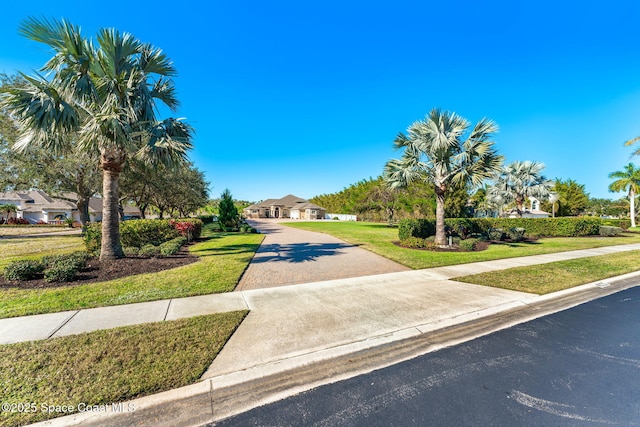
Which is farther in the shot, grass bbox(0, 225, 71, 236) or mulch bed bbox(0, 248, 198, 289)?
grass bbox(0, 225, 71, 236)

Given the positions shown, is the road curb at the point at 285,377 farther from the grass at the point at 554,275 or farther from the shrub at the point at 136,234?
the shrub at the point at 136,234

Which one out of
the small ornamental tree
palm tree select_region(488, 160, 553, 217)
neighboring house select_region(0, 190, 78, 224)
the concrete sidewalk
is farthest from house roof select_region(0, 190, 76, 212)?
palm tree select_region(488, 160, 553, 217)

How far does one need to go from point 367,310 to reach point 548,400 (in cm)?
266

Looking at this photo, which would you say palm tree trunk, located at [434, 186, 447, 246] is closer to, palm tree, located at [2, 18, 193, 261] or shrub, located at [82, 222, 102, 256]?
palm tree, located at [2, 18, 193, 261]

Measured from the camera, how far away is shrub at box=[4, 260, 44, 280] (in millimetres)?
6285

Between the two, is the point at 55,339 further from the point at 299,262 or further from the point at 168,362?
the point at 299,262

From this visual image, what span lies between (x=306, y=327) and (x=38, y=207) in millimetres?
56176

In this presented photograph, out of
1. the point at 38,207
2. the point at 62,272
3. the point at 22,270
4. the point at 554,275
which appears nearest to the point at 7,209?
the point at 38,207

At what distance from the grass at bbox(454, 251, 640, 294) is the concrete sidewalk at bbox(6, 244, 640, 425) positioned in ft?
1.21

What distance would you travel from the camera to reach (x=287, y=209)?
64812 millimetres

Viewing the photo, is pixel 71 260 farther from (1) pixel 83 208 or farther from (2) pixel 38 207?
(2) pixel 38 207

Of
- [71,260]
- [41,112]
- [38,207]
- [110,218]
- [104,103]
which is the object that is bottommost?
[71,260]

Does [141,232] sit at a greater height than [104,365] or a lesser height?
greater

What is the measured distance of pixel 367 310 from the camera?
4785 millimetres
